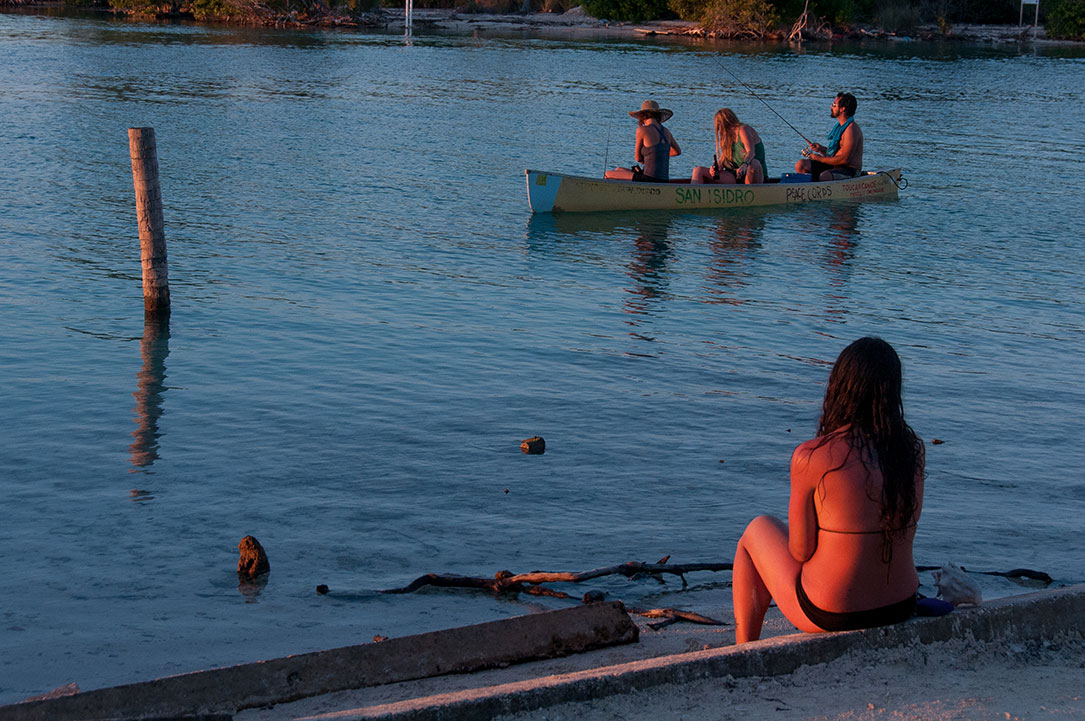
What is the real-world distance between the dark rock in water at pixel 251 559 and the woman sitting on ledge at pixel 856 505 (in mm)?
2894

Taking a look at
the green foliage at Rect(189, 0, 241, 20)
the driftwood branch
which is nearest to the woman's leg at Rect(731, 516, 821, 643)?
the driftwood branch

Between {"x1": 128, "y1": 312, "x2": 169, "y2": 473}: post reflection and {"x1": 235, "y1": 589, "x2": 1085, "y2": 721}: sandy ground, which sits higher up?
{"x1": 235, "y1": 589, "x2": 1085, "y2": 721}: sandy ground

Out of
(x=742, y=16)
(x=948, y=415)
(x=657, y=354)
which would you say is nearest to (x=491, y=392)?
(x=657, y=354)

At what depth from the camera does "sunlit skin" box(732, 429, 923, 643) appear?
3854mm

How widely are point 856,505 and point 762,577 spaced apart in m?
0.60

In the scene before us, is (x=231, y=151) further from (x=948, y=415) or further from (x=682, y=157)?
(x=948, y=415)

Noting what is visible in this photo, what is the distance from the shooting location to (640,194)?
17.2 metres

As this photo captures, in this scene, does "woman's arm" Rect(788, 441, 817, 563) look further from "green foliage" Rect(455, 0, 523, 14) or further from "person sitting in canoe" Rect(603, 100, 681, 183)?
"green foliage" Rect(455, 0, 523, 14)

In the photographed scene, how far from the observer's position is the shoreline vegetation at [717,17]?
6525 centimetres

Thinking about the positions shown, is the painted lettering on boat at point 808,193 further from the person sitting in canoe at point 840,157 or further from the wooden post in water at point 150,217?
the wooden post in water at point 150,217

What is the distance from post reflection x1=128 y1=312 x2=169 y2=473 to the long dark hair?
5.15 meters

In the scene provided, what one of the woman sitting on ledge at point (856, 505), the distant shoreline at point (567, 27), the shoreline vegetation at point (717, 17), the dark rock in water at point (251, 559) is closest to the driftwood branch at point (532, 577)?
the dark rock in water at point (251, 559)

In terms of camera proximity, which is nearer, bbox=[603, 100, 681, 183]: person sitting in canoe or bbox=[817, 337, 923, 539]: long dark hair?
bbox=[817, 337, 923, 539]: long dark hair

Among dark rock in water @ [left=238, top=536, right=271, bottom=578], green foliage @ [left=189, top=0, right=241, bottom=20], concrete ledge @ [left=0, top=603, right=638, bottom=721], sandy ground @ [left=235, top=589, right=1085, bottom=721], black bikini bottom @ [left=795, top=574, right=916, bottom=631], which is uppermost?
green foliage @ [left=189, top=0, right=241, bottom=20]
